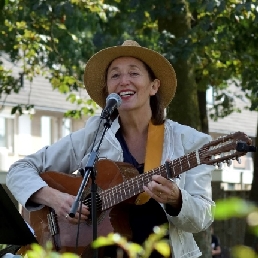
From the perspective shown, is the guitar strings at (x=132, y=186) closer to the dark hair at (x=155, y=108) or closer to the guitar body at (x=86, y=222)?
the guitar body at (x=86, y=222)

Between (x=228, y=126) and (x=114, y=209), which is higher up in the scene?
(x=114, y=209)

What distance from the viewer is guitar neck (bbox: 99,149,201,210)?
14.1 ft

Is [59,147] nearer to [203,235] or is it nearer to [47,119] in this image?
[203,235]

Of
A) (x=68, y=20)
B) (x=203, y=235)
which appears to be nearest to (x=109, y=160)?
(x=203, y=235)

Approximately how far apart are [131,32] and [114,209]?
9.64 m

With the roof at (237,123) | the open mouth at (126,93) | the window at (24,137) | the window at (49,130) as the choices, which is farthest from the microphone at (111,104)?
the roof at (237,123)

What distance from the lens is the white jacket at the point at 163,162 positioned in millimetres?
4475

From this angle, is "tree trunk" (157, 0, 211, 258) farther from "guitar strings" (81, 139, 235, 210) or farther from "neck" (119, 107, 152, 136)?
"guitar strings" (81, 139, 235, 210)

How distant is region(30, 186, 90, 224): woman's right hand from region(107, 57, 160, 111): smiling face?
594mm

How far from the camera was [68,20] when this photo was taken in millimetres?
12148

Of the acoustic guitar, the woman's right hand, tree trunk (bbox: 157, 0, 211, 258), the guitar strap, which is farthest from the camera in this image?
tree trunk (bbox: 157, 0, 211, 258)

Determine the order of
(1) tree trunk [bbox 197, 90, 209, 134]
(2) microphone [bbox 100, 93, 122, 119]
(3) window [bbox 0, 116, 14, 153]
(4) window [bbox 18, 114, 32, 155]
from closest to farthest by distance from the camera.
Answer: (2) microphone [bbox 100, 93, 122, 119] → (1) tree trunk [bbox 197, 90, 209, 134] → (3) window [bbox 0, 116, 14, 153] → (4) window [bbox 18, 114, 32, 155]

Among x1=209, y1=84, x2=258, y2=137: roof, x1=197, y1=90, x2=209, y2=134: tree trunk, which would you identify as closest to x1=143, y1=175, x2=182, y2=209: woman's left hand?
x1=197, y1=90, x2=209, y2=134: tree trunk

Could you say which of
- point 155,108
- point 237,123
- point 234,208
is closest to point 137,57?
point 155,108
